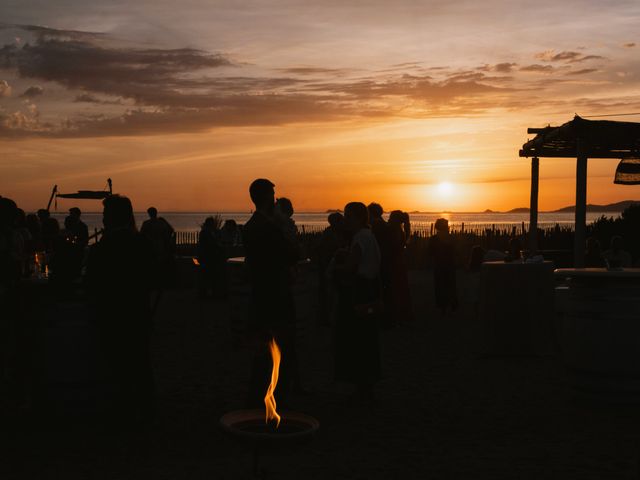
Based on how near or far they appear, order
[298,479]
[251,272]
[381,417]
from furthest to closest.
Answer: [381,417]
[251,272]
[298,479]

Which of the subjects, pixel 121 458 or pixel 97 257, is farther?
pixel 97 257

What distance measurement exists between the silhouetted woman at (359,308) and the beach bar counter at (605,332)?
163cm

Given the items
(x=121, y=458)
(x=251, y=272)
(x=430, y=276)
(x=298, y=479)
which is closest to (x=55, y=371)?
(x=121, y=458)

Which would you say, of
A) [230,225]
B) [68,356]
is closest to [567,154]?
[230,225]

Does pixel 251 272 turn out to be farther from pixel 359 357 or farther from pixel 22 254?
pixel 22 254

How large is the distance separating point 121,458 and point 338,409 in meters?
2.31

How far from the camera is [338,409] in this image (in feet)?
26.4

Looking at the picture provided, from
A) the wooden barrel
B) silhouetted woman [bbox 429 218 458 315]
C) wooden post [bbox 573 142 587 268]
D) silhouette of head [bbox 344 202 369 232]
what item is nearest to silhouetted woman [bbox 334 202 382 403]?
silhouette of head [bbox 344 202 369 232]

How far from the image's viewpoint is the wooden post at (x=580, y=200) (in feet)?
52.9

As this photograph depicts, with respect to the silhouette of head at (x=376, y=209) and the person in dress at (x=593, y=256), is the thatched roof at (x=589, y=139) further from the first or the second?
the silhouette of head at (x=376, y=209)

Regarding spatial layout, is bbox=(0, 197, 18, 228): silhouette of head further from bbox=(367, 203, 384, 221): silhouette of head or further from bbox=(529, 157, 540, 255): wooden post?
bbox=(529, 157, 540, 255): wooden post

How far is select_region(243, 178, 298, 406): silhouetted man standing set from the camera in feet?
22.0

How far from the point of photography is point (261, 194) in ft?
22.6

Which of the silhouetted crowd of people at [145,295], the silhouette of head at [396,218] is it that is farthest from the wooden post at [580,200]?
the silhouetted crowd of people at [145,295]
